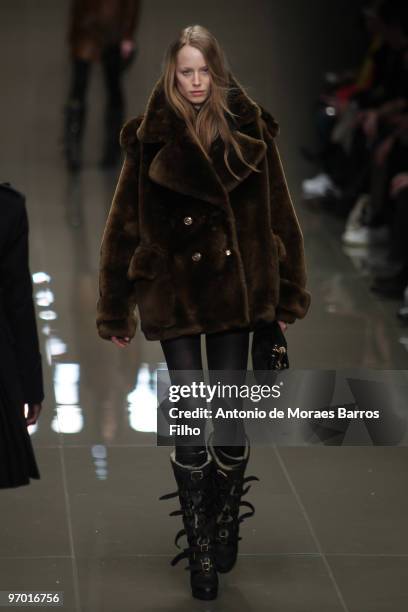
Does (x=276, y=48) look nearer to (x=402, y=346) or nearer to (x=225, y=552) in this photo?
(x=402, y=346)

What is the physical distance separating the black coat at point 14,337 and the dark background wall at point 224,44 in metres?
7.67

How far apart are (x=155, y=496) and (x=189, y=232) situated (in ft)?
3.32

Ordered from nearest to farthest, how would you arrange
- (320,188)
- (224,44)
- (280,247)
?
(280,247), (320,188), (224,44)

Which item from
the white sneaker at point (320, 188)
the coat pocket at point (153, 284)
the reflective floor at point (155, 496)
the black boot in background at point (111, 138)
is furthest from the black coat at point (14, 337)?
the black boot in background at point (111, 138)

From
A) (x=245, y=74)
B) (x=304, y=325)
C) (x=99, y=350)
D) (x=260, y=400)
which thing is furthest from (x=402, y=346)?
(x=245, y=74)

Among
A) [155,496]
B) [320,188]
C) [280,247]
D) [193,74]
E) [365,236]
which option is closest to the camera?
[193,74]

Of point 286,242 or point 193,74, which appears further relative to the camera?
point 286,242

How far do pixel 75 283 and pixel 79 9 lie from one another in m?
3.50

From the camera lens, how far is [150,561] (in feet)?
11.1

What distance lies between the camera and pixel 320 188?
26.7 ft

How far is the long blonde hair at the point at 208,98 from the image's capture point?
3.11 m

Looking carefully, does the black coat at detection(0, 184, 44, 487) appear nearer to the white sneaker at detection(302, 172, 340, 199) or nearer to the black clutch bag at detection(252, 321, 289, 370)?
the black clutch bag at detection(252, 321, 289, 370)

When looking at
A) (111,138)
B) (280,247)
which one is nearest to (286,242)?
(280,247)

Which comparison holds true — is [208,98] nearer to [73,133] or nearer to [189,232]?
[189,232]
